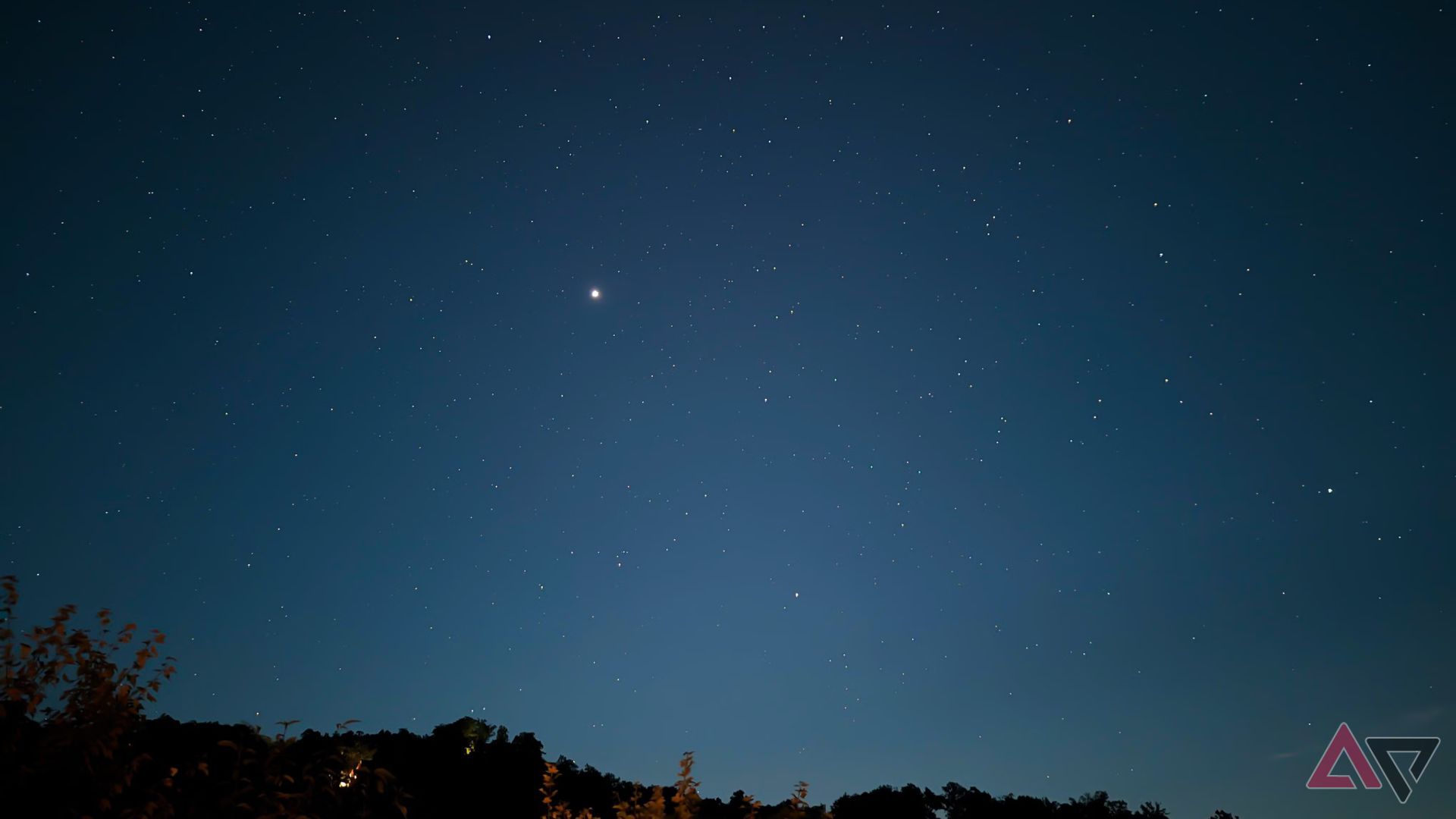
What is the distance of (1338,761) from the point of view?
23844mm

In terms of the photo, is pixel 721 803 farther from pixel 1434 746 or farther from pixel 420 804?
pixel 1434 746

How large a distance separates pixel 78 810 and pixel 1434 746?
31819 millimetres

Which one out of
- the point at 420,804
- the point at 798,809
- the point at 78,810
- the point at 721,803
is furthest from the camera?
the point at 721,803

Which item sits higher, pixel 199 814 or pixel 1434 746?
pixel 1434 746

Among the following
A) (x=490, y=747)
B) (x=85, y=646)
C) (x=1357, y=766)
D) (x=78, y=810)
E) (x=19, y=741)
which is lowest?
(x=78, y=810)

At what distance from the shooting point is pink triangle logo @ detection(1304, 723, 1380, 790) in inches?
904

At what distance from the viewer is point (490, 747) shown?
141ft

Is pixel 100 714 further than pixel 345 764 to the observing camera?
No

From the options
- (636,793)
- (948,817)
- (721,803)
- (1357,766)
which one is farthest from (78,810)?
(948,817)

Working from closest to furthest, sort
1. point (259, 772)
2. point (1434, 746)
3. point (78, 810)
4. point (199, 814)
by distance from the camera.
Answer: point (78, 810), point (199, 814), point (259, 772), point (1434, 746)

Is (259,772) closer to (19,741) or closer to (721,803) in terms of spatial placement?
(19,741)

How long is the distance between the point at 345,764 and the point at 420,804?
3479cm

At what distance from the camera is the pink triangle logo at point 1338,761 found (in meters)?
23.0

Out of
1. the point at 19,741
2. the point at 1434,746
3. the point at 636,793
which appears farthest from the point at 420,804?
the point at 1434,746
